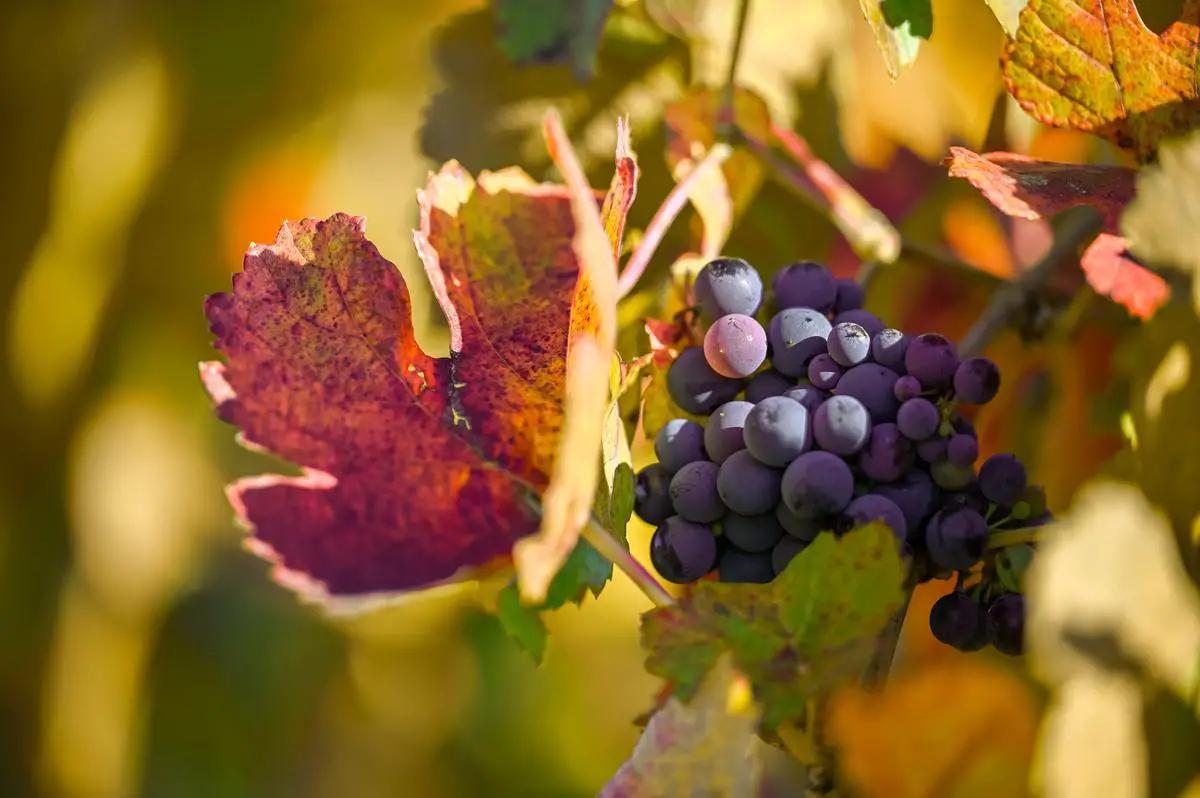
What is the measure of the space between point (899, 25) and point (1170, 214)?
4.7 inches

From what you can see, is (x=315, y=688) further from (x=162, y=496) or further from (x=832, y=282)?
(x=832, y=282)

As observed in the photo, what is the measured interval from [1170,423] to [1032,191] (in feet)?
0.28

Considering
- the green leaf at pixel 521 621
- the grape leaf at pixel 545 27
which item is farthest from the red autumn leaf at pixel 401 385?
the grape leaf at pixel 545 27

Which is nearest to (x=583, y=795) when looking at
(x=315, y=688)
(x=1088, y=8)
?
(x=315, y=688)

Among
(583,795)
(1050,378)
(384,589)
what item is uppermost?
(384,589)

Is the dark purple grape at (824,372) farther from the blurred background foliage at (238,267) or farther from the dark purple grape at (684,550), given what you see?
the blurred background foliage at (238,267)

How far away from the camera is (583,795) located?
0.48 metres

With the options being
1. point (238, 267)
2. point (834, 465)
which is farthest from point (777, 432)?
point (238, 267)

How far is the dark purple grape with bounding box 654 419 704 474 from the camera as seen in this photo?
10.4 inches

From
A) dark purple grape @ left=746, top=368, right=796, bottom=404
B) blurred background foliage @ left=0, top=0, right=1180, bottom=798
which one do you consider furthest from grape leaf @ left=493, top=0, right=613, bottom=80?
dark purple grape @ left=746, top=368, right=796, bottom=404

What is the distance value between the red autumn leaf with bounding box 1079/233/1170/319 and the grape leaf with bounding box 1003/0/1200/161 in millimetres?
38

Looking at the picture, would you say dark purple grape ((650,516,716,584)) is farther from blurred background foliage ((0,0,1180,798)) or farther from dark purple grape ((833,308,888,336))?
blurred background foliage ((0,0,1180,798))

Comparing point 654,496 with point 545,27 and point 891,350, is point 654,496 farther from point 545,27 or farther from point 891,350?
point 545,27

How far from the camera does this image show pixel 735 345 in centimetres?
26
